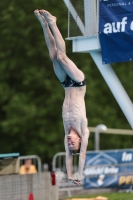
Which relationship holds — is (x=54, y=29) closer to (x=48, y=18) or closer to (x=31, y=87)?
(x=48, y=18)

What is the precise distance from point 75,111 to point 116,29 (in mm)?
2687

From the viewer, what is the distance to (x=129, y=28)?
12219mm

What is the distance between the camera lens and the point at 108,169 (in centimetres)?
1839

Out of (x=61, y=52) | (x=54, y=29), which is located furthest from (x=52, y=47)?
(x=54, y=29)

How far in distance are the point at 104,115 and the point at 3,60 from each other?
14.1 ft

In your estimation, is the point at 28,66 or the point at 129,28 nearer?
the point at 129,28

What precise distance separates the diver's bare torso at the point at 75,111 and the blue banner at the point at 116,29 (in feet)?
7.39

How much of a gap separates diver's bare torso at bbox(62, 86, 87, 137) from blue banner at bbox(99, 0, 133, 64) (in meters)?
2.25

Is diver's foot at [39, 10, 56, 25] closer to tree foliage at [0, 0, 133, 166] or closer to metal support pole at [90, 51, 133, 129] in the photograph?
metal support pole at [90, 51, 133, 129]

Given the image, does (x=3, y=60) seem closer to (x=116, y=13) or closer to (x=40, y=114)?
(x=40, y=114)

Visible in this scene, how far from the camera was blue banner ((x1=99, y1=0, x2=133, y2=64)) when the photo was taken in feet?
40.1

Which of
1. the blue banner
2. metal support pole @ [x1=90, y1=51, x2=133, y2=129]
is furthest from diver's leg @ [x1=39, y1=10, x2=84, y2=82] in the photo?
metal support pole @ [x1=90, y1=51, x2=133, y2=129]

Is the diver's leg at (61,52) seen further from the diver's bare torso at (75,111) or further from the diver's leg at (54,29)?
the diver's bare torso at (75,111)

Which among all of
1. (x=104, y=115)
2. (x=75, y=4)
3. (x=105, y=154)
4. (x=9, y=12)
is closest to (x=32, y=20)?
(x=9, y=12)
